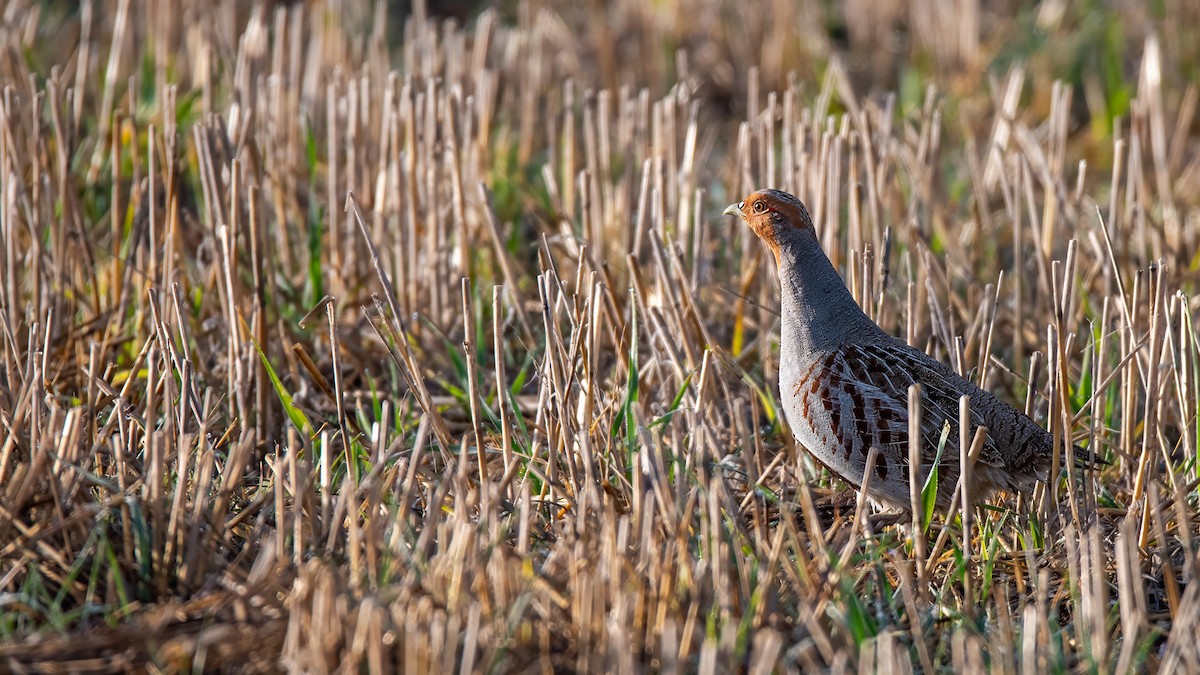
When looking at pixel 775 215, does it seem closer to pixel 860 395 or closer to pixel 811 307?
pixel 811 307

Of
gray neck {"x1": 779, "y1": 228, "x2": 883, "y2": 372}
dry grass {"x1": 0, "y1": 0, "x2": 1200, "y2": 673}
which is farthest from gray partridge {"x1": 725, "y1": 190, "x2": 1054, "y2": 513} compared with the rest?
dry grass {"x1": 0, "y1": 0, "x2": 1200, "y2": 673}

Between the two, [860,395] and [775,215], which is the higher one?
[775,215]

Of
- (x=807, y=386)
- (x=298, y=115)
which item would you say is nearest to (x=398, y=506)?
(x=807, y=386)

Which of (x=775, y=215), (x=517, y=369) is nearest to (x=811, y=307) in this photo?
(x=775, y=215)

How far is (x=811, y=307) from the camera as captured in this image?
344 centimetres

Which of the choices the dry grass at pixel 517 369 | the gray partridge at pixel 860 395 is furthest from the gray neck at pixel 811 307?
the dry grass at pixel 517 369

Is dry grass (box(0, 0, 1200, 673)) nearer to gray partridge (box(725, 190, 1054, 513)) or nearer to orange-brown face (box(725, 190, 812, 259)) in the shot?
gray partridge (box(725, 190, 1054, 513))

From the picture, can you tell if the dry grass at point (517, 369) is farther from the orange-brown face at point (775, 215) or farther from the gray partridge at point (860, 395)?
the orange-brown face at point (775, 215)

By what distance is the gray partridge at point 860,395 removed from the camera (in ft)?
10.7

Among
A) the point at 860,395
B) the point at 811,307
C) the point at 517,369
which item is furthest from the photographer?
the point at 517,369

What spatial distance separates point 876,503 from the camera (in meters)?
3.56

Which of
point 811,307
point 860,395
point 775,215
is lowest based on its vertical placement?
point 860,395

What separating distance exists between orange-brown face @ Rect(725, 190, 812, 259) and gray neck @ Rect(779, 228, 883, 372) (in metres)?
0.02

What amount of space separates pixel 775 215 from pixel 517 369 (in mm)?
1388
